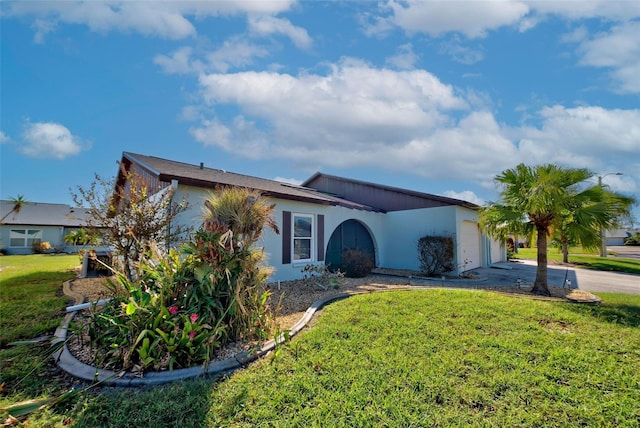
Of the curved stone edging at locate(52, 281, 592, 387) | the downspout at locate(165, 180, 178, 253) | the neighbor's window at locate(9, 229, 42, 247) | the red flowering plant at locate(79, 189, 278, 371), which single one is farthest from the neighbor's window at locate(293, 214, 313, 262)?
the neighbor's window at locate(9, 229, 42, 247)

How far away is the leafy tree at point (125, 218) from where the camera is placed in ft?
21.6

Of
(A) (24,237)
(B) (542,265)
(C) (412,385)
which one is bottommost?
(C) (412,385)

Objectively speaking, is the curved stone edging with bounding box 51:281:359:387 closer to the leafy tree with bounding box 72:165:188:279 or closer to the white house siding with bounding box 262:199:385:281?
the leafy tree with bounding box 72:165:188:279

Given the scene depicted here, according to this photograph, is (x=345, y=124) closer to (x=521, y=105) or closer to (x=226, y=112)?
(x=226, y=112)

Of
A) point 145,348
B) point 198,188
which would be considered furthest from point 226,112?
point 145,348

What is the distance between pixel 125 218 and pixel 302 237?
5961 millimetres

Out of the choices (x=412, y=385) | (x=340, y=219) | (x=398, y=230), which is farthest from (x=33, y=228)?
(x=412, y=385)

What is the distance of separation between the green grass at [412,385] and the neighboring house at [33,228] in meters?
30.0

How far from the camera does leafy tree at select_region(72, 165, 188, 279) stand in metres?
6.59

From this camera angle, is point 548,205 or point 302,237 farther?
point 302,237

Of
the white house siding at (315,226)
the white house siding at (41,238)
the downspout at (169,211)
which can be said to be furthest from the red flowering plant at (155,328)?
the white house siding at (41,238)

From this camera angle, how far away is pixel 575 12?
7887mm

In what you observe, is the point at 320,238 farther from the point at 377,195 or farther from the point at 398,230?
the point at 377,195

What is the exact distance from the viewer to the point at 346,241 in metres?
14.4
